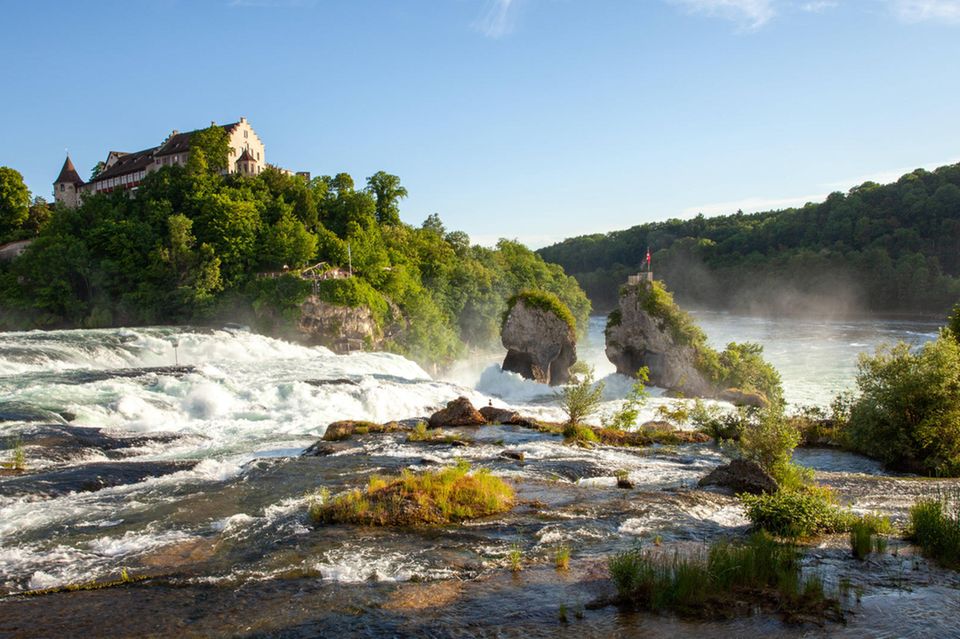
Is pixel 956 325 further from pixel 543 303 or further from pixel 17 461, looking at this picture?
pixel 17 461

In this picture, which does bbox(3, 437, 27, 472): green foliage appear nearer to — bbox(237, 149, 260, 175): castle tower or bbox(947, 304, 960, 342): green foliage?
bbox(947, 304, 960, 342): green foliage

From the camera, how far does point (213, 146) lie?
6819 cm

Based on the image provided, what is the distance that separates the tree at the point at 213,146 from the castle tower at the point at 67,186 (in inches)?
769

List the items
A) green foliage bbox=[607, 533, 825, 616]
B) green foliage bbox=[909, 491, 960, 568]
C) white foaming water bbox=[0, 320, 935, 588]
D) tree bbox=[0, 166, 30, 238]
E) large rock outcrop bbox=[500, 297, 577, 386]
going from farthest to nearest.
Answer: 1. tree bbox=[0, 166, 30, 238]
2. large rock outcrop bbox=[500, 297, 577, 386]
3. white foaming water bbox=[0, 320, 935, 588]
4. green foliage bbox=[909, 491, 960, 568]
5. green foliage bbox=[607, 533, 825, 616]

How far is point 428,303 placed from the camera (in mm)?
65062

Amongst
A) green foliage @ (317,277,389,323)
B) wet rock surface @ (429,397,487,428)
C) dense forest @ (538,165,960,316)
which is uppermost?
dense forest @ (538,165,960,316)

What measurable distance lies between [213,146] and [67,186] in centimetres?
2308

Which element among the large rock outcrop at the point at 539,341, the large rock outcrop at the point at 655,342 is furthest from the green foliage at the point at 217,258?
the large rock outcrop at the point at 655,342

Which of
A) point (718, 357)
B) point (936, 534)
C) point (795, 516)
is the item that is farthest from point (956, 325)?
point (795, 516)

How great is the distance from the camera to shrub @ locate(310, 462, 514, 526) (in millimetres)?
12781

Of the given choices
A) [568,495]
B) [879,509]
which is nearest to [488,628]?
[568,495]

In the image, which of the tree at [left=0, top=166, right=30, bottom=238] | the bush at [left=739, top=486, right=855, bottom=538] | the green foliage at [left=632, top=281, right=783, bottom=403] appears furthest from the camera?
the tree at [left=0, top=166, right=30, bottom=238]

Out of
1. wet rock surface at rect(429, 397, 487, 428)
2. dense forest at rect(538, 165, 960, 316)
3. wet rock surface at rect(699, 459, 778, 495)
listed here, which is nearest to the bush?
wet rock surface at rect(699, 459, 778, 495)

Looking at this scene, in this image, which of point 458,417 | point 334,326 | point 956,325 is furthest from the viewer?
point 334,326
